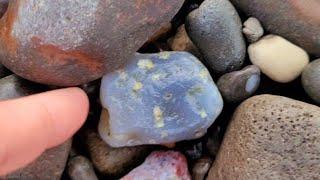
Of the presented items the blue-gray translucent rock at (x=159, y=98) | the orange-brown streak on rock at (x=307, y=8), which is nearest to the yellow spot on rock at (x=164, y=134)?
the blue-gray translucent rock at (x=159, y=98)

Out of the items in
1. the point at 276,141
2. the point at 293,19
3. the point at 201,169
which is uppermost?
the point at 293,19

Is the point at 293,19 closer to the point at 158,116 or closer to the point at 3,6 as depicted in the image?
the point at 158,116

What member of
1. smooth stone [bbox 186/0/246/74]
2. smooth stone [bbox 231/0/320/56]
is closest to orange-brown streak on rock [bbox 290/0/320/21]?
smooth stone [bbox 231/0/320/56]

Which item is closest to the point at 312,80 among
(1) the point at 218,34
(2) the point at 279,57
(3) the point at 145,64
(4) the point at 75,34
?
(2) the point at 279,57

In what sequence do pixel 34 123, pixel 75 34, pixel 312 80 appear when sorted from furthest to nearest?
pixel 312 80, pixel 75 34, pixel 34 123

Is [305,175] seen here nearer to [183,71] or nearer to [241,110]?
[241,110]

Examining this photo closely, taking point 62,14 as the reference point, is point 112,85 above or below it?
below

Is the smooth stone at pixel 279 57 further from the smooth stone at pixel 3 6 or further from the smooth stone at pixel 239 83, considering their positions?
the smooth stone at pixel 3 6

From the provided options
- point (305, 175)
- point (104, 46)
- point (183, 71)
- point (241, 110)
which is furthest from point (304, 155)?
point (104, 46)
